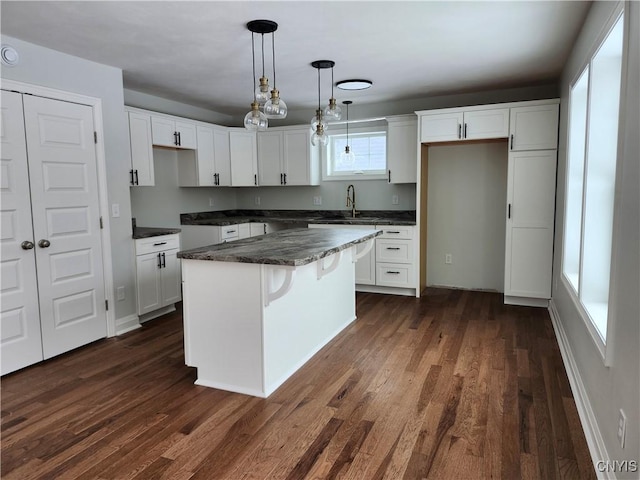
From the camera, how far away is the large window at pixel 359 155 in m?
5.64

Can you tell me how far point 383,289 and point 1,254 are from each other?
3.74 meters

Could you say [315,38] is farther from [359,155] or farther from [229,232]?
[229,232]

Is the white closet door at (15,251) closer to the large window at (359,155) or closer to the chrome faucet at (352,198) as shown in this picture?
the large window at (359,155)

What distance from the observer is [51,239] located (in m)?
3.31

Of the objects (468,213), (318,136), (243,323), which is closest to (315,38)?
(318,136)

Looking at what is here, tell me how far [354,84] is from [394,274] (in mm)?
2141

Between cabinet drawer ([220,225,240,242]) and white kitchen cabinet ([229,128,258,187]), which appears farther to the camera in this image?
white kitchen cabinet ([229,128,258,187])

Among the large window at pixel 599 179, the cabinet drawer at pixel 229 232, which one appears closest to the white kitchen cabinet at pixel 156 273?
the cabinet drawer at pixel 229 232

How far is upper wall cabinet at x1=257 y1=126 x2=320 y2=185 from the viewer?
5.69m

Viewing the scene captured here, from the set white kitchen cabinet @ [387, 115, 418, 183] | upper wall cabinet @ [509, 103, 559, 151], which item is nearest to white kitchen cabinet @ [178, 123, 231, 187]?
white kitchen cabinet @ [387, 115, 418, 183]

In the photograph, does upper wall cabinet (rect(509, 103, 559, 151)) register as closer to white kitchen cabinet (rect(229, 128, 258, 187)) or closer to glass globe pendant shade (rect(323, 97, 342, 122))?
glass globe pendant shade (rect(323, 97, 342, 122))

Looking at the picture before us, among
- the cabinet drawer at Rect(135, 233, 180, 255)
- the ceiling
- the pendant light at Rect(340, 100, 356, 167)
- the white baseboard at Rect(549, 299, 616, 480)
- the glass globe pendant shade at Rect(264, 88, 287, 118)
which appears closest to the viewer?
the white baseboard at Rect(549, 299, 616, 480)

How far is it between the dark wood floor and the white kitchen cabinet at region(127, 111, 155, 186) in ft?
5.22

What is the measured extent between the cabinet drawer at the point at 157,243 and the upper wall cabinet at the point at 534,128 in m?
3.49
